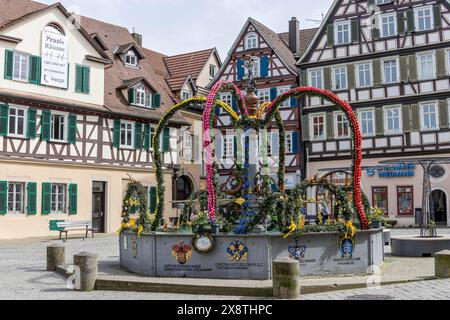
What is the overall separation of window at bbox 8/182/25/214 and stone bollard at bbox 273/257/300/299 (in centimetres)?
1678

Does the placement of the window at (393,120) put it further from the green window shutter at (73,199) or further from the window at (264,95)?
the green window shutter at (73,199)

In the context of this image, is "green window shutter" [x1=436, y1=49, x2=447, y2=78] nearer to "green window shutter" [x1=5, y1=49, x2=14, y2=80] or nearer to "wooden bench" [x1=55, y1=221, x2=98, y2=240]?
"wooden bench" [x1=55, y1=221, x2=98, y2=240]

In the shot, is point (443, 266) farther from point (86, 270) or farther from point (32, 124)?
point (32, 124)

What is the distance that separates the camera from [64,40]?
84.4 feet

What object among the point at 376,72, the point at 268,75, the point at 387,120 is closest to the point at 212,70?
the point at 268,75

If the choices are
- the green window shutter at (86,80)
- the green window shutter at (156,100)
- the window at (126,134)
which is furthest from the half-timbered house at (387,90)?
the green window shutter at (86,80)

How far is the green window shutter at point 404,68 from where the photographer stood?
2958 centimetres

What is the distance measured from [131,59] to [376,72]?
12.8 metres

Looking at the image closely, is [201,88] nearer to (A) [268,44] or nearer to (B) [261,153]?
(A) [268,44]

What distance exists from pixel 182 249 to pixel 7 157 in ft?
46.6

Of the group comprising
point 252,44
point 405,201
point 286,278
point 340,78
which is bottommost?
point 286,278

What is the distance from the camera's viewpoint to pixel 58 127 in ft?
83.0

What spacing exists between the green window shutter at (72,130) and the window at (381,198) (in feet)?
49.3

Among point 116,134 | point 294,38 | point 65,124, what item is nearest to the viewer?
point 65,124
